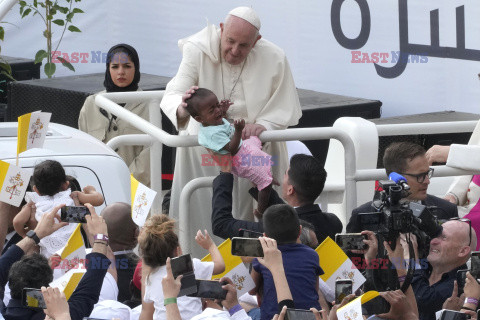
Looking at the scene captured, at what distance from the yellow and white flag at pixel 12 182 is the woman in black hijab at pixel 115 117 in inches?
81.2

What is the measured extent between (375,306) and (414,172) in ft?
3.86

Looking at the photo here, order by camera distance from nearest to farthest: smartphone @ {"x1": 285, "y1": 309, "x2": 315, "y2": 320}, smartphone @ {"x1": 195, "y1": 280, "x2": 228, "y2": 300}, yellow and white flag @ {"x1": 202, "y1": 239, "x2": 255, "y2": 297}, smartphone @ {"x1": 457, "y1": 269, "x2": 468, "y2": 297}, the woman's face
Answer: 1. smartphone @ {"x1": 285, "y1": 309, "x2": 315, "y2": 320}
2. smartphone @ {"x1": 195, "y1": 280, "x2": 228, "y2": 300}
3. smartphone @ {"x1": 457, "y1": 269, "x2": 468, "y2": 297}
4. yellow and white flag @ {"x1": 202, "y1": 239, "x2": 255, "y2": 297}
5. the woman's face

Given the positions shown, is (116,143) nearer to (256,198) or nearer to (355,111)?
(256,198)

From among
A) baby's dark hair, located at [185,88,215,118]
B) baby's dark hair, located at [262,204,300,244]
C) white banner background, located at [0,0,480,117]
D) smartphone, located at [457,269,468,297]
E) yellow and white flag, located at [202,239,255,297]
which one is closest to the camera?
smartphone, located at [457,269,468,297]

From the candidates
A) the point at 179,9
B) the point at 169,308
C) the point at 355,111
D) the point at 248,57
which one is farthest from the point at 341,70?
the point at 169,308

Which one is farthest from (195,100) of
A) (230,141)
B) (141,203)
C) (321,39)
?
(321,39)

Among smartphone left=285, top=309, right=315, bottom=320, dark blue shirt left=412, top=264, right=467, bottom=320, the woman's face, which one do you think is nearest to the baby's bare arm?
smartphone left=285, top=309, right=315, bottom=320

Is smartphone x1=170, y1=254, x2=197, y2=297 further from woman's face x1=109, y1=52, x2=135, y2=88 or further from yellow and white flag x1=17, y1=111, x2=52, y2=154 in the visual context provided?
woman's face x1=109, y1=52, x2=135, y2=88

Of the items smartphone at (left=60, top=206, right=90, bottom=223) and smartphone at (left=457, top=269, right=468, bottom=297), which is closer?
smartphone at (left=457, top=269, right=468, bottom=297)

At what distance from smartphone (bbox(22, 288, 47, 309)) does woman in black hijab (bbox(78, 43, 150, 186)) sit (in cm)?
280

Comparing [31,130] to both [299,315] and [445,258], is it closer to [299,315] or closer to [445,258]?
[299,315]

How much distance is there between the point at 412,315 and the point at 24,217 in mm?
1735

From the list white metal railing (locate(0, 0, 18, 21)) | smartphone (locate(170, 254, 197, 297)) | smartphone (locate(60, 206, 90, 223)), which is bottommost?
smartphone (locate(170, 254, 197, 297))

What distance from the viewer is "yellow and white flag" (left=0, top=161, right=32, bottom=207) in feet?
17.5
